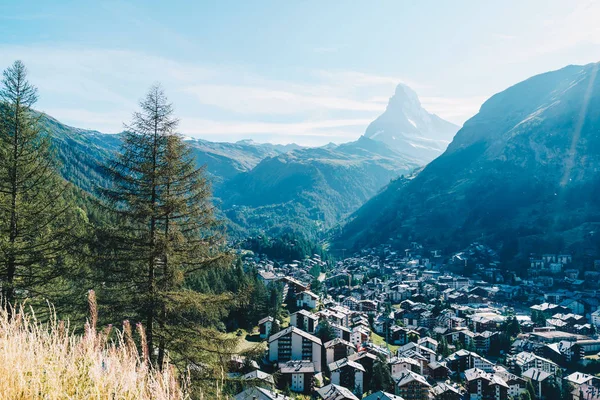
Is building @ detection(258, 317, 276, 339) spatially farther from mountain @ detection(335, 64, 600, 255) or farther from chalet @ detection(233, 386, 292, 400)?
mountain @ detection(335, 64, 600, 255)

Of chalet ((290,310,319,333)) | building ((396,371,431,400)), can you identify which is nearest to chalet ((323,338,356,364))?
chalet ((290,310,319,333))

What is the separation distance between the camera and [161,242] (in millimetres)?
11000

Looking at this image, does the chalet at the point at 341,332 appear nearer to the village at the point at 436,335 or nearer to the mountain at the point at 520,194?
the village at the point at 436,335

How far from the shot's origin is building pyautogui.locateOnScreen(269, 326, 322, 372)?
45938 millimetres

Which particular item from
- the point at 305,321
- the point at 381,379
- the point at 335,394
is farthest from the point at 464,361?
the point at 335,394

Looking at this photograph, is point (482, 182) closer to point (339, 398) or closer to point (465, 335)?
point (465, 335)

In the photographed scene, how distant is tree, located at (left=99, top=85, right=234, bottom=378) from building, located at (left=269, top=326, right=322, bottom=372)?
119 ft

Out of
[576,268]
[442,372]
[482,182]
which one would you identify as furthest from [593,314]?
[482,182]

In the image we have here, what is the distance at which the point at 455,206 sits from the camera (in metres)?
163

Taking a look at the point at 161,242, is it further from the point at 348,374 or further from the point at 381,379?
the point at 348,374

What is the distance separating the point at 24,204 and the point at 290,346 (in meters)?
37.9

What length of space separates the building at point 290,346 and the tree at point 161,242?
36.2 m

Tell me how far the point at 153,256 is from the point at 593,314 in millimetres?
84583

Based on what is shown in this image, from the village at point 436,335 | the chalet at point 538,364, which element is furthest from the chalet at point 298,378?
the chalet at point 538,364
